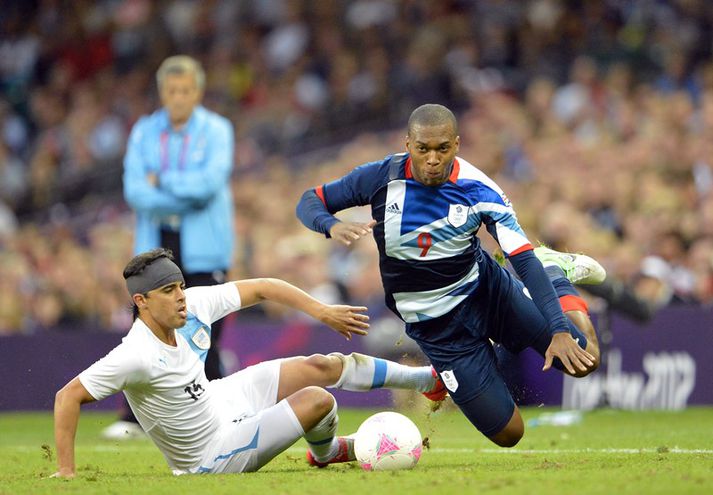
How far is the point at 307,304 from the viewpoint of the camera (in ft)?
26.9

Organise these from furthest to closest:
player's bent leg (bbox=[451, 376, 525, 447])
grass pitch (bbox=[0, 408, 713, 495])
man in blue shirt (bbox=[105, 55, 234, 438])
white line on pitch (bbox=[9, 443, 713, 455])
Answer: man in blue shirt (bbox=[105, 55, 234, 438]), white line on pitch (bbox=[9, 443, 713, 455]), player's bent leg (bbox=[451, 376, 525, 447]), grass pitch (bbox=[0, 408, 713, 495])

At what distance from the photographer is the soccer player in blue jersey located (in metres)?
8.02

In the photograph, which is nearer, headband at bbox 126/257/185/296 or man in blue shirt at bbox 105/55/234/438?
headband at bbox 126/257/185/296

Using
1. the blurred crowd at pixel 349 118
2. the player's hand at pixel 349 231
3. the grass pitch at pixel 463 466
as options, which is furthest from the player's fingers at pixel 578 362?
the blurred crowd at pixel 349 118

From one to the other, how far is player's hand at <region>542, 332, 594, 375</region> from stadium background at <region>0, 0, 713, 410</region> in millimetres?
4149

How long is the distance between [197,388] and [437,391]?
6.57 feet

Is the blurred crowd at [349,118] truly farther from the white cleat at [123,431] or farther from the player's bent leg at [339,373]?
the player's bent leg at [339,373]

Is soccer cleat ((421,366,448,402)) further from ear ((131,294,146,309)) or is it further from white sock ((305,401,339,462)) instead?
ear ((131,294,146,309))

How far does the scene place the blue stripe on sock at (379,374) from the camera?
8.81 meters

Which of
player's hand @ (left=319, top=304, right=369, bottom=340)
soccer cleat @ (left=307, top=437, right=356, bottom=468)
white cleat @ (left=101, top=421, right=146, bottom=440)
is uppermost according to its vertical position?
player's hand @ (left=319, top=304, right=369, bottom=340)

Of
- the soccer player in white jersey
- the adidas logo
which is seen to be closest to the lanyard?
the soccer player in white jersey

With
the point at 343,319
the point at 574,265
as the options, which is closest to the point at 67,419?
the point at 343,319

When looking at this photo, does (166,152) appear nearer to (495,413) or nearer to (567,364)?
(495,413)

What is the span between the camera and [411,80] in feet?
62.8
